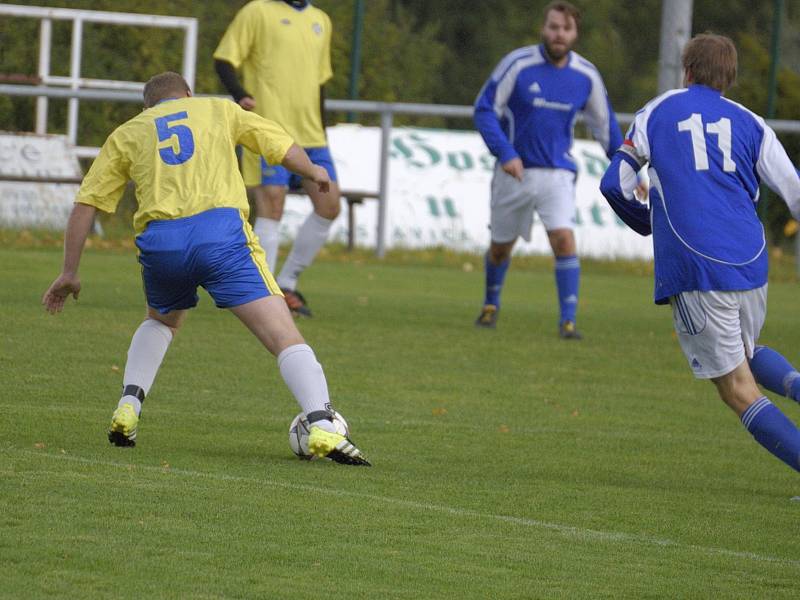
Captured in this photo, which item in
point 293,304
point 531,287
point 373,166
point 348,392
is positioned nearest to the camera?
point 348,392

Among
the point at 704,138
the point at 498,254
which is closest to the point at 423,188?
the point at 498,254

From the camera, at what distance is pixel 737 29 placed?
35.7 meters

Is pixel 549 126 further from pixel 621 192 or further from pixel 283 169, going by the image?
pixel 621 192

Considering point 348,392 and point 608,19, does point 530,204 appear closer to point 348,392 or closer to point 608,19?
point 348,392

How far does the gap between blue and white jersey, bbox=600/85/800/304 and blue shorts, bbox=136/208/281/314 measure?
54.4 inches

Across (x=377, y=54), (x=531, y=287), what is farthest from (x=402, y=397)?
(x=377, y=54)

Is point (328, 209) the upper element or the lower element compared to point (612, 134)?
lower

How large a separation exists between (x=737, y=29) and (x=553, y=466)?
96.4 feet

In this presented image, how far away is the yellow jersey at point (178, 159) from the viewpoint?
273 inches

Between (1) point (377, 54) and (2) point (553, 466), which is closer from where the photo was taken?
(2) point (553, 466)

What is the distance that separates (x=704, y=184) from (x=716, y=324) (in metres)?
0.53

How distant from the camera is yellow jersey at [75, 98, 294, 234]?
6938 millimetres

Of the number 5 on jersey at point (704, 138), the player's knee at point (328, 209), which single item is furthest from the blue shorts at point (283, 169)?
the number 5 on jersey at point (704, 138)

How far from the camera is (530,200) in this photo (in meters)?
12.4
